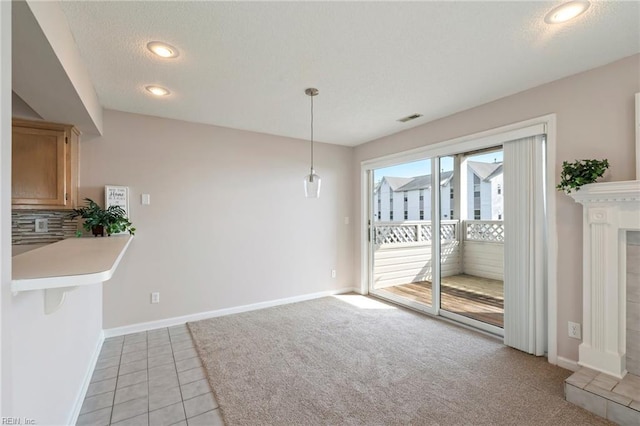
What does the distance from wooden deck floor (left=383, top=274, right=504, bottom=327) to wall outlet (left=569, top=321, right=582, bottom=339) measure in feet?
2.83

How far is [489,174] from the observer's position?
341 cm

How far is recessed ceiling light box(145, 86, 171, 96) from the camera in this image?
278 cm

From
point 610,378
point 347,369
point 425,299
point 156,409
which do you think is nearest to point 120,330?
point 156,409

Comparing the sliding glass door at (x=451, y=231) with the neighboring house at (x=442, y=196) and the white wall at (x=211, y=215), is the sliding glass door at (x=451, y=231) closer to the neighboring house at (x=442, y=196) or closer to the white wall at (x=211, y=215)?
the neighboring house at (x=442, y=196)

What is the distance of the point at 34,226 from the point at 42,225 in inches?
2.3

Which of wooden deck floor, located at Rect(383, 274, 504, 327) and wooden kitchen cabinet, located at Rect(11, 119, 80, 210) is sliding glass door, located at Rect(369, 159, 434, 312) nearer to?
wooden deck floor, located at Rect(383, 274, 504, 327)

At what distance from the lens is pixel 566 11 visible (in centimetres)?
175

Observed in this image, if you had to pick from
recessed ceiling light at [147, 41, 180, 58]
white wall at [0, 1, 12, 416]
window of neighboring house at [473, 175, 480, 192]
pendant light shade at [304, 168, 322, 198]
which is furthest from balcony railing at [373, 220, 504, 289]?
white wall at [0, 1, 12, 416]

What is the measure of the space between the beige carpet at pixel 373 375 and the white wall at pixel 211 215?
0.69m

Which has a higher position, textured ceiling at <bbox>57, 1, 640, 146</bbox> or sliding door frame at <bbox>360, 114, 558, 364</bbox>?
textured ceiling at <bbox>57, 1, 640, 146</bbox>

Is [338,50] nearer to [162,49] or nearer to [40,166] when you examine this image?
[162,49]

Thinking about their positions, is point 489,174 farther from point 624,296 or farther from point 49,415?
point 49,415

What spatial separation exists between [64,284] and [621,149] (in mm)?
3571

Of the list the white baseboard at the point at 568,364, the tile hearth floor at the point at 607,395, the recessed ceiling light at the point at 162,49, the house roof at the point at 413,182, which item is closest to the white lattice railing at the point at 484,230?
the house roof at the point at 413,182
